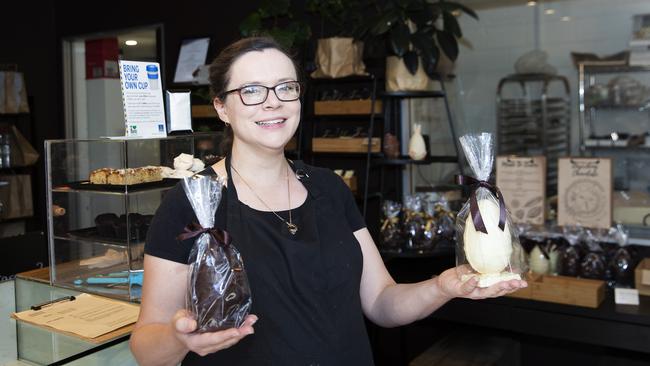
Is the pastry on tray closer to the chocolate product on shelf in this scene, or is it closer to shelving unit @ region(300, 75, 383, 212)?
the chocolate product on shelf

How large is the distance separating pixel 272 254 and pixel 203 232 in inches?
8.3

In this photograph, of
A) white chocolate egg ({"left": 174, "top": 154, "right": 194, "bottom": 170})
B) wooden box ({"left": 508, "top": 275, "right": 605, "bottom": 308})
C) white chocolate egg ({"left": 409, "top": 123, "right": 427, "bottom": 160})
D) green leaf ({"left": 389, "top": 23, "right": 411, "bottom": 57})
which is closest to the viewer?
white chocolate egg ({"left": 174, "top": 154, "right": 194, "bottom": 170})

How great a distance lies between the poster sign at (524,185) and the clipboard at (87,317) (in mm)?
2018

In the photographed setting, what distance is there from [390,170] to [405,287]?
9.99 feet

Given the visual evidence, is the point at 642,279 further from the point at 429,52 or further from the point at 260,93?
the point at 260,93

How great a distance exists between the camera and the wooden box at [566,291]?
278 centimetres

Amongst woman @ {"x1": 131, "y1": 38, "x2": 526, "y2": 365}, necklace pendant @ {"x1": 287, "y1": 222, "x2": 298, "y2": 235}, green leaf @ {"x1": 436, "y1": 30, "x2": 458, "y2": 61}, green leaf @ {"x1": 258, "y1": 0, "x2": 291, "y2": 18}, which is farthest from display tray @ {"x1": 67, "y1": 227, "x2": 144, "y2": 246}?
green leaf @ {"x1": 258, "y1": 0, "x2": 291, "y2": 18}

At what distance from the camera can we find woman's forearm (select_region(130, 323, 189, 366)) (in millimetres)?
1251

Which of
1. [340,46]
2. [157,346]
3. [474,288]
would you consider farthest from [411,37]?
[157,346]

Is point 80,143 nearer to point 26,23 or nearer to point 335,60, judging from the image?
point 335,60

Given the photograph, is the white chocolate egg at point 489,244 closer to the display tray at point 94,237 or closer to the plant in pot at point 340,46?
the display tray at point 94,237

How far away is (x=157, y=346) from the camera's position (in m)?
1.28

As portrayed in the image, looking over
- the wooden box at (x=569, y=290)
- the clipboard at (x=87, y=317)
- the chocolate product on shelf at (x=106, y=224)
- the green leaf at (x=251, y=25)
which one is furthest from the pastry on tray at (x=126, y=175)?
the green leaf at (x=251, y=25)

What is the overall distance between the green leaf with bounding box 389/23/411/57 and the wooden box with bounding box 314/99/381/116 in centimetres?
48
